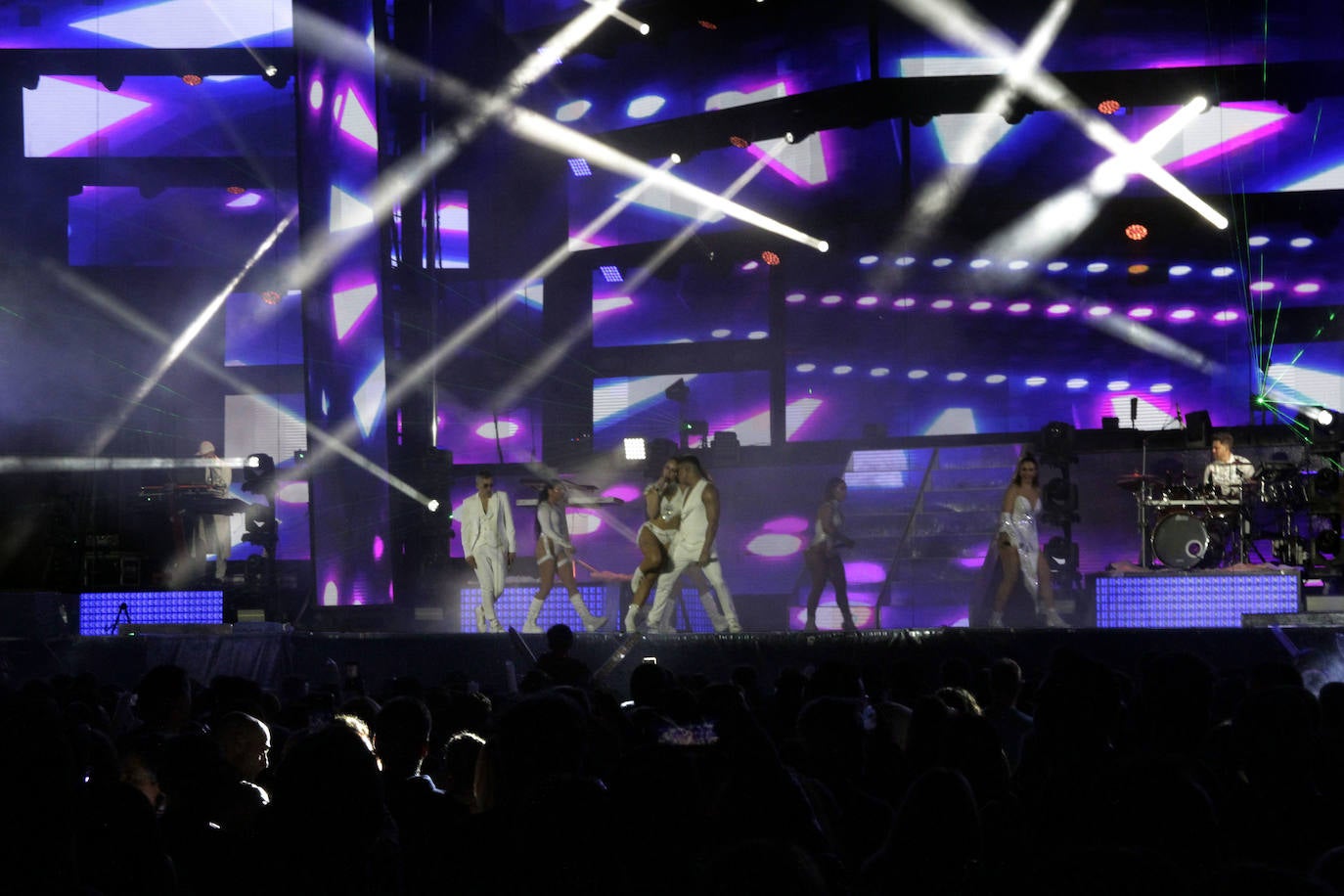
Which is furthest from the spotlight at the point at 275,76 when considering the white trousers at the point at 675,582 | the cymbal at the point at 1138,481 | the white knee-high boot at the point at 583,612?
the cymbal at the point at 1138,481

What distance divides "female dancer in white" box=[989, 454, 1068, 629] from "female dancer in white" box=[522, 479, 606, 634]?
4.17 metres

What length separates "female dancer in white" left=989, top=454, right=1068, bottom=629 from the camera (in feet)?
41.3

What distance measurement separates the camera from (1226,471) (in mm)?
13422

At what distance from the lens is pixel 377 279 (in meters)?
14.7

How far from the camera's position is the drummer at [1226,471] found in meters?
13.1

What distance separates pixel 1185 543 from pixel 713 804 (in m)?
11.0

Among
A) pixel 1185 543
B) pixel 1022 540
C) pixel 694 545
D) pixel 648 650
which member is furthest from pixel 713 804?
pixel 1185 543

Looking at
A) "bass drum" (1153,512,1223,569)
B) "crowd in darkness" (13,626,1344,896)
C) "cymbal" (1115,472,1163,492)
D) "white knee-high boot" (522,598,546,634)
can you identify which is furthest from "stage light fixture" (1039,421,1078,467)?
"crowd in darkness" (13,626,1344,896)

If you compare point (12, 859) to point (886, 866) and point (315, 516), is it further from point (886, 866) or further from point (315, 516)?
point (315, 516)

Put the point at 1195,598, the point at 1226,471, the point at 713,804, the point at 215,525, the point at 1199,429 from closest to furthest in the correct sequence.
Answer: the point at 713,804
the point at 1195,598
the point at 1226,471
the point at 1199,429
the point at 215,525

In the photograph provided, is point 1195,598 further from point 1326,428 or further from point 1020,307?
point 1020,307

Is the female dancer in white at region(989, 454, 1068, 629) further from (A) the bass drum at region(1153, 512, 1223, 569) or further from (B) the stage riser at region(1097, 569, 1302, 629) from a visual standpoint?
(A) the bass drum at region(1153, 512, 1223, 569)

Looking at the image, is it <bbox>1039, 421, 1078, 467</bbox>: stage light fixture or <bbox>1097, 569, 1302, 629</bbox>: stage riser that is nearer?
<bbox>1097, 569, 1302, 629</bbox>: stage riser

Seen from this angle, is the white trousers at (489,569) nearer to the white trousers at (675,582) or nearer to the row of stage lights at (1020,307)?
the white trousers at (675,582)
